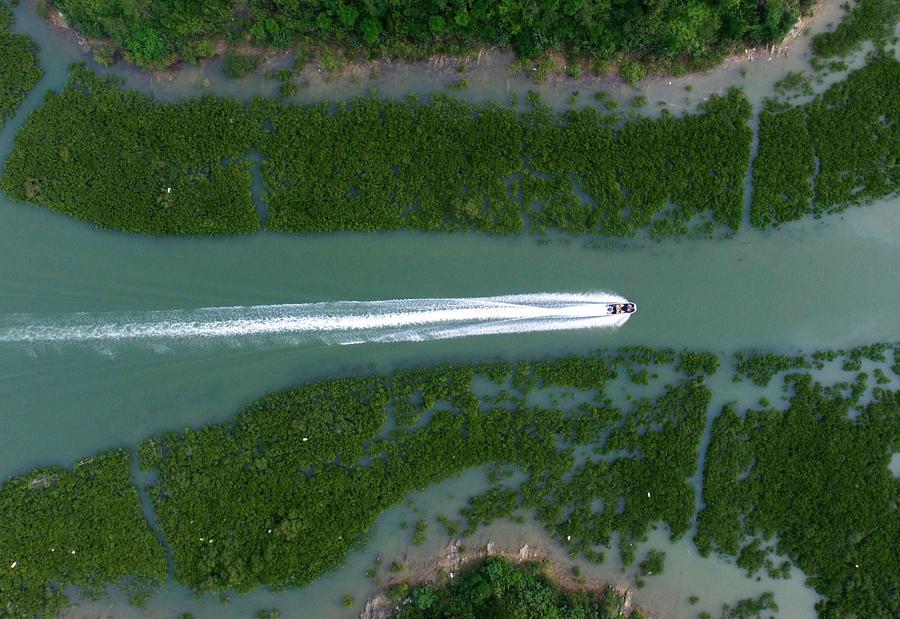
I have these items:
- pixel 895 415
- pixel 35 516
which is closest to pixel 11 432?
pixel 35 516

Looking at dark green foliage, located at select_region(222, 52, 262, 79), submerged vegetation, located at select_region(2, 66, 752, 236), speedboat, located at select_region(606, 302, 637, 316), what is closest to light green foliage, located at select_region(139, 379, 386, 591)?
submerged vegetation, located at select_region(2, 66, 752, 236)

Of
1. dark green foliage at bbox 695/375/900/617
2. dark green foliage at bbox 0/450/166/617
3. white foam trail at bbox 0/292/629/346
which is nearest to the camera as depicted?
dark green foliage at bbox 0/450/166/617

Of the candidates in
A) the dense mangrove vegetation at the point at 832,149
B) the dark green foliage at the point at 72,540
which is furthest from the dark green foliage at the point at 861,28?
the dark green foliage at the point at 72,540

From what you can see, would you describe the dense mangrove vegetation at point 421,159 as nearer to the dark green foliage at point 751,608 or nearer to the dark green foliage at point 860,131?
the dark green foliage at point 860,131

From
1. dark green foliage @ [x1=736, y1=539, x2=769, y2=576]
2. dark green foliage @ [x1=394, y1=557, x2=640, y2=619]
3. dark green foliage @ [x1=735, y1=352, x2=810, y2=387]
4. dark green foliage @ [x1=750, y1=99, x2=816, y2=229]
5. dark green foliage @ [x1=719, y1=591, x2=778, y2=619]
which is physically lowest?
dark green foliage @ [x1=719, y1=591, x2=778, y2=619]

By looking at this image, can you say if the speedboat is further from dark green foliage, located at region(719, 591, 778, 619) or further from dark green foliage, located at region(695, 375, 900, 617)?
dark green foliage, located at region(719, 591, 778, 619)

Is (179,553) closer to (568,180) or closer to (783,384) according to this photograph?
(568,180)
